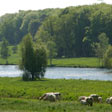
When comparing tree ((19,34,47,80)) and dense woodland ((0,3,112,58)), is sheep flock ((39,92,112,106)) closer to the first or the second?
tree ((19,34,47,80))

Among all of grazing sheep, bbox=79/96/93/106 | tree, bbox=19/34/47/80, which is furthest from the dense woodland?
grazing sheep, bbox=79/96/93/106

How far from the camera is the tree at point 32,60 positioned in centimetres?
6906

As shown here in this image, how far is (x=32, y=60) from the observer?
Result: 229 ft

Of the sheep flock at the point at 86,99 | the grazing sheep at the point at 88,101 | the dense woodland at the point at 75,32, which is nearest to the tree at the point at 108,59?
the dense woodland at the point at 75,32

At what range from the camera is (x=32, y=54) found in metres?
70.4

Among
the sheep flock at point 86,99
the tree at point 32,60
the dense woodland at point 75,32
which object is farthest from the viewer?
the dense woodland at point 75,32

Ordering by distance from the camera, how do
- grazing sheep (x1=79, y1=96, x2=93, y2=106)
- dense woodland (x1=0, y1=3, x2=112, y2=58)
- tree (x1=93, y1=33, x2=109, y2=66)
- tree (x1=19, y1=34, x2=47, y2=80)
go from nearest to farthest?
grazing sheep (x1=79, y1=96, x2=93, y2=106) → tree (x1=19, y1=34, x2=47, y2=80) → tree (x1=93, y1=33, x2=109, y2=66) → dense woodland (x1=0, y1=3, x2=112, y2=58)

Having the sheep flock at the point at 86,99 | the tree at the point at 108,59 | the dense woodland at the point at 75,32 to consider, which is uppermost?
the dense woodland at the point at 75,32

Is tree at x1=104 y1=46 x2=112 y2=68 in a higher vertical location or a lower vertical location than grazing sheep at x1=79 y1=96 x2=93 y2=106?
lower

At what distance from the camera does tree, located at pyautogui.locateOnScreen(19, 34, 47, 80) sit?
6906 centimetres

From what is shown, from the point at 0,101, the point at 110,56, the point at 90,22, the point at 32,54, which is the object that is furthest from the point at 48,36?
the point at 0,101

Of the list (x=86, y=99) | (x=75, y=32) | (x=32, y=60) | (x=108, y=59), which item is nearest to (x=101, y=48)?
(x=108, y=59)

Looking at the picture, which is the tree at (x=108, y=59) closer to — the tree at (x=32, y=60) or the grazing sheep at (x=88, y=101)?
the tree at (x=32, y=60)

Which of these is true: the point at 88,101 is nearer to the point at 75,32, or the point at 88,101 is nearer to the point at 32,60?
the point at 32,60
